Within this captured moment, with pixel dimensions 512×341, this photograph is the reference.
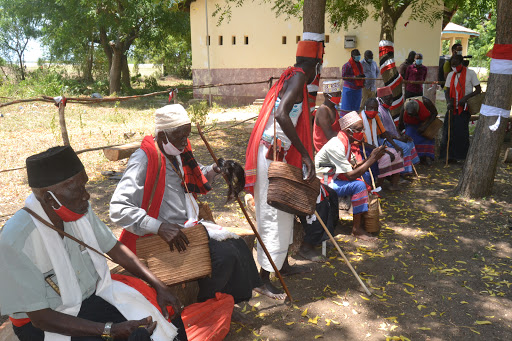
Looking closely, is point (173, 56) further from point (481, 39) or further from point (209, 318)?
point (209, 318)

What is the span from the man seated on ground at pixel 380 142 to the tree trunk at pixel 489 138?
97 cm

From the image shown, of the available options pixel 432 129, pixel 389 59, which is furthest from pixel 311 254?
pixel 389 59

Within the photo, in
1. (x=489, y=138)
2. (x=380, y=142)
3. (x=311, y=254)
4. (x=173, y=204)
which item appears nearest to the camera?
(x=173, y=204)

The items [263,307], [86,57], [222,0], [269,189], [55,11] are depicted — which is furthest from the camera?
[86,57]

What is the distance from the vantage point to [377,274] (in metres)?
4.67

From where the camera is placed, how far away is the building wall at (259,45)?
1527 centimetres

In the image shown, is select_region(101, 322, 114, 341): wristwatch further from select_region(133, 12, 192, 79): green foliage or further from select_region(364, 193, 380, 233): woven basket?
select_region(133, 12, 192, 79): green foliage

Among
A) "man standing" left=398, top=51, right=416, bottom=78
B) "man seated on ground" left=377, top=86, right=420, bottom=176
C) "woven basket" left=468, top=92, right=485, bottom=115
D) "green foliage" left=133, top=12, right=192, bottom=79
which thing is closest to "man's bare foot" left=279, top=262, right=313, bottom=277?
"man seated on ground" left=377, top=86, right=420, bottom=176

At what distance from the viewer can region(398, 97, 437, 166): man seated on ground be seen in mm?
8664

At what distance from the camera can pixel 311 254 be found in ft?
16.6

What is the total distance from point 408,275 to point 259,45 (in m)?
14.3

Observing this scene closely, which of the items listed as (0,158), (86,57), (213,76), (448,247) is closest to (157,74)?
(86,57)

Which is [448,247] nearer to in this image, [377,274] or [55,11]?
[377,274]

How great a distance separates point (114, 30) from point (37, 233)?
20443mm
